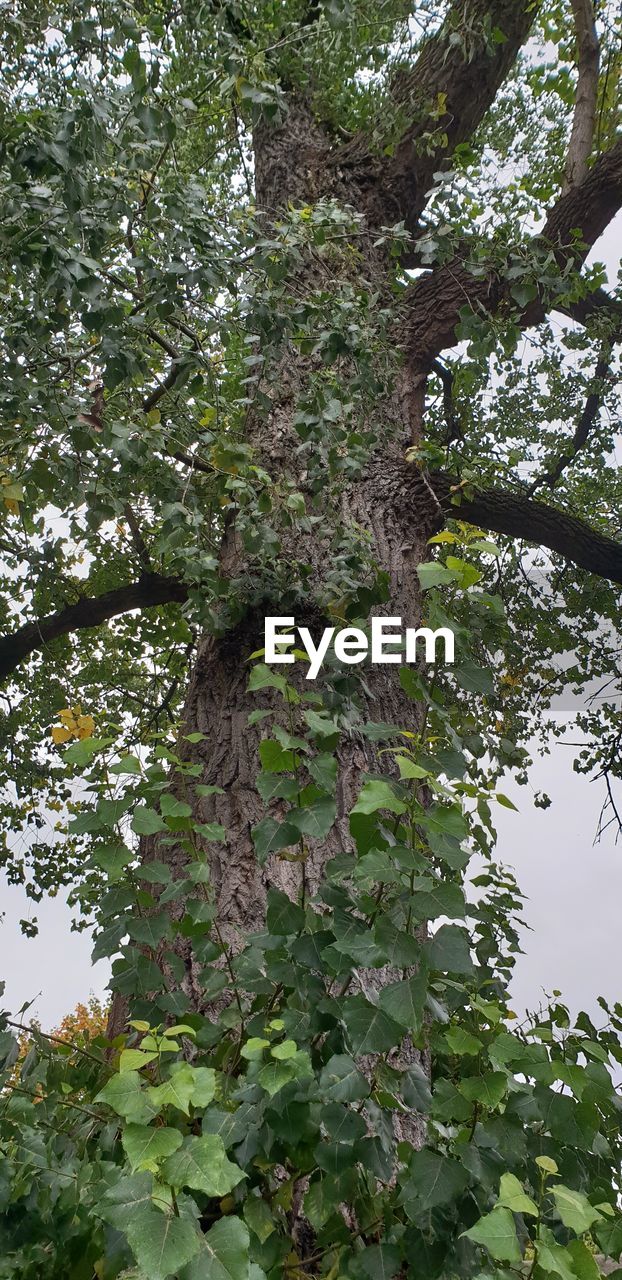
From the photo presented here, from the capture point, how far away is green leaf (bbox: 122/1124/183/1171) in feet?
4.05

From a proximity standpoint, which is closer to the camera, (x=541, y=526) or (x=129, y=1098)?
(x=129, y=1098)

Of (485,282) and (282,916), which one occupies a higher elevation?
(485,282)

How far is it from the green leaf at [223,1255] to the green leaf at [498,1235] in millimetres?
288

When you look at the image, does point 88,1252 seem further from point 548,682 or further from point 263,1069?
point 548,682

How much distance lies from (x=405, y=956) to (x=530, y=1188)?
0.72 m

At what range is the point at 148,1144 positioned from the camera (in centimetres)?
126

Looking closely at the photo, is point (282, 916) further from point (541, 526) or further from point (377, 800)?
point (541, 526)

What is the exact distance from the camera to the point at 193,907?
5.89 feet

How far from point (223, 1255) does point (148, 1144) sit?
0.54ft

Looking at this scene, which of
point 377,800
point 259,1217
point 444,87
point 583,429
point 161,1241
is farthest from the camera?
point 583,429

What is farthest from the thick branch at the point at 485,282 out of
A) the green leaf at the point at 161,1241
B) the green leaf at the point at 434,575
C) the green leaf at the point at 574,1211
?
the green leaf at the point at 161,1241

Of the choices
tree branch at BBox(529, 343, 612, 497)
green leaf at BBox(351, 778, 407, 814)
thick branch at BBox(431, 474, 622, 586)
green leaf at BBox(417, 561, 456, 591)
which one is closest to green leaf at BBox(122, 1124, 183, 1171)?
green leaf at BBox(351, 778, 407, 814)

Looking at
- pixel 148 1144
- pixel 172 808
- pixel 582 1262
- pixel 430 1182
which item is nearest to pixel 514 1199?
pixel 582 1262

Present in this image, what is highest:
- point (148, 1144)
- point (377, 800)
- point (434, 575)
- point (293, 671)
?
point (293, 671)
